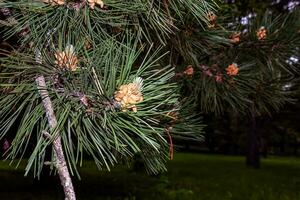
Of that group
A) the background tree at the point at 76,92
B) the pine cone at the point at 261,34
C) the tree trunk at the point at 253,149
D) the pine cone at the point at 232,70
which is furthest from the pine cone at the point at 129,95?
the tree trunk at the point at 253,149

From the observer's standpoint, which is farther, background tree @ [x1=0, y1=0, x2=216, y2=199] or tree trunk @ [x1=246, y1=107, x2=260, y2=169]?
tree trunk @ [x1=246, y1=107, x2=260, y2=169]

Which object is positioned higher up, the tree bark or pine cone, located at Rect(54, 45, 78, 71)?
pine cone, located at Rect(54, 45, 78, 71)

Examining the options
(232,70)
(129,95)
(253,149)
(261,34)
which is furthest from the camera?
(253,149)

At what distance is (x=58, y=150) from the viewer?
1151 millimetres

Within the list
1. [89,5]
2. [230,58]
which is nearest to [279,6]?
[230,58]

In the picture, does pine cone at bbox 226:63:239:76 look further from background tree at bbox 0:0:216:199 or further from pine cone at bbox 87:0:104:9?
pine cone at bbox 87:0:104:9

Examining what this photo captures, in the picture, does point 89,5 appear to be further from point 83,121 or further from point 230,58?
point 230,58

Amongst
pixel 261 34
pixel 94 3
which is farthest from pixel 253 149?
pixel 94 3

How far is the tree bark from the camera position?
3.64 feet

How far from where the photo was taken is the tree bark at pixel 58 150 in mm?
1108

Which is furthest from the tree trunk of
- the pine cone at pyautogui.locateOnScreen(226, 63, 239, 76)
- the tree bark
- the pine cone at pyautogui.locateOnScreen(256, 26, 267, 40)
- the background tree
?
the tree bark

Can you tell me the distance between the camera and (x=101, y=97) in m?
1.13

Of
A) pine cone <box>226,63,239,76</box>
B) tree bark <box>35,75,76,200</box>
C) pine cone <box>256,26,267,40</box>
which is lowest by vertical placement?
tree bark <box>35,75,76,200</box>

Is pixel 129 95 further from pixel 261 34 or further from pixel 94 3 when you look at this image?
pixel 261 34
